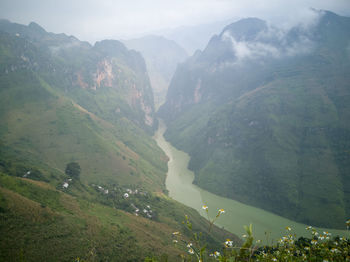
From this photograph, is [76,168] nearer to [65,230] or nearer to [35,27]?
[65,230]

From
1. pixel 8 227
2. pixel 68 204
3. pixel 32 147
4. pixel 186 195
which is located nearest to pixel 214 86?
pixel 186 195

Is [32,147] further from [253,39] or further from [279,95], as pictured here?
[253,39]

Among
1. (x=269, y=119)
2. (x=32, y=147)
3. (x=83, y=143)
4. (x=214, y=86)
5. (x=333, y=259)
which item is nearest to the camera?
(x=333, y=259)

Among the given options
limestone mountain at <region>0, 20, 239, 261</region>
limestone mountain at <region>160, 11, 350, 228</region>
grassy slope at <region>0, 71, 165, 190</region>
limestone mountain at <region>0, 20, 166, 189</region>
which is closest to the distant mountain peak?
limestone mountain at <region>0, 20, 239, 261</region>

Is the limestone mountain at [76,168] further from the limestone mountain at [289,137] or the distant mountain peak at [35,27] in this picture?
the distant mountain peak at [35,27]

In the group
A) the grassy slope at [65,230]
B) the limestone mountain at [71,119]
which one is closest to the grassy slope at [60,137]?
the limestone mountain at [71,119]

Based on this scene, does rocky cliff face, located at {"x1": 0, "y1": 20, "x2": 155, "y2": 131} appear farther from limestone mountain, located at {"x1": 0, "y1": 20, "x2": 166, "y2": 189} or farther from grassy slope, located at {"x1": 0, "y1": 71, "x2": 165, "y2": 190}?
grassy slope, located at {"x1": 0, "y1": 71, "x2": 165, "y2": 190}
